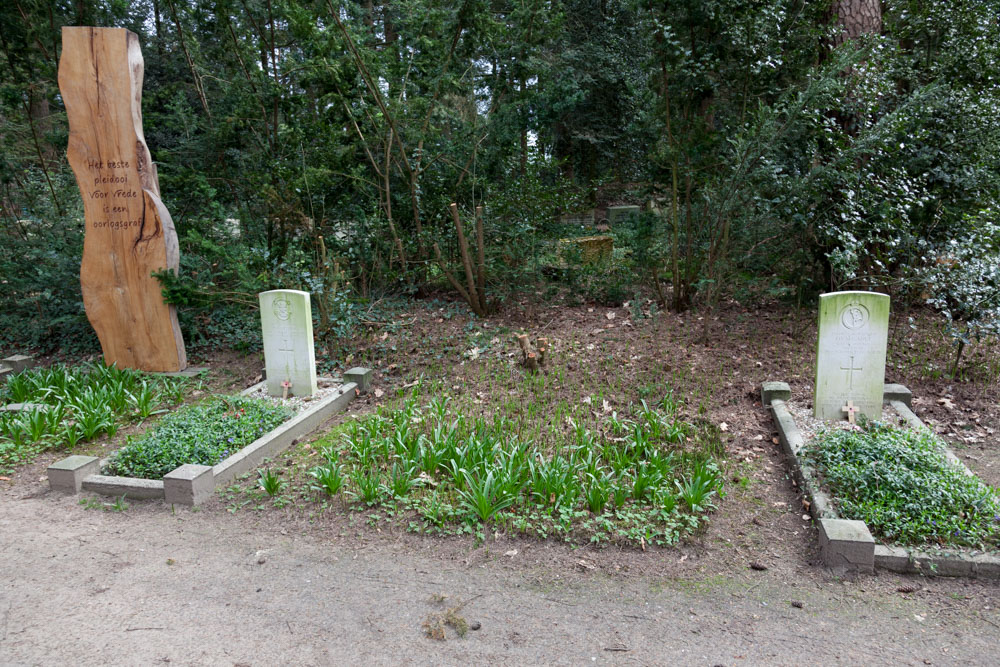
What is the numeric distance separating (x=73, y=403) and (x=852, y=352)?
20.9 feet

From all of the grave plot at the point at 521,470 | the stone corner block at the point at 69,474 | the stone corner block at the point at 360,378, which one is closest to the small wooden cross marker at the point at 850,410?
the grave plot at the point at 521,470

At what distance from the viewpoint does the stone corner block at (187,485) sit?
4.19m

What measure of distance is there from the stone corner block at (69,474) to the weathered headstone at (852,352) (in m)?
5.24

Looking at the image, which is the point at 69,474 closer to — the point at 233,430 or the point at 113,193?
the point at 233,430

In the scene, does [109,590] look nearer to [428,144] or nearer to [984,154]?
[428,144]

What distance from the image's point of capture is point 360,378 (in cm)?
627

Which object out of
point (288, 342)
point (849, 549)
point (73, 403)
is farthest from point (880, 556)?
point (73, 403)

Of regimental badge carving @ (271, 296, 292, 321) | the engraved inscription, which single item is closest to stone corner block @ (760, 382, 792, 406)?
regimental badge carving @ (271, 296, 292, 321)

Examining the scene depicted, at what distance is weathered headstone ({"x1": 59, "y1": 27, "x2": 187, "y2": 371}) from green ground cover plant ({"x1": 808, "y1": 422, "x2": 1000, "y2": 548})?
20.5ft

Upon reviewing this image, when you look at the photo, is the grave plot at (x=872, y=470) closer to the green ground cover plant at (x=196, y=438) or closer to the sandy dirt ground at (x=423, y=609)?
the sandy dirt ground at (x=423, y=609)

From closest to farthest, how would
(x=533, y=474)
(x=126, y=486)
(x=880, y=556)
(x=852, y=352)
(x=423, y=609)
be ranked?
(x=423, y=609)
(x=880, y=556)
(x=533, y=474)
(x=126, y=486)
(x=852, y=352)

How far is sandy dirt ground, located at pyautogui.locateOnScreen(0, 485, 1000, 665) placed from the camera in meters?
2.77

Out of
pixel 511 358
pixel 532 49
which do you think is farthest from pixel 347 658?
pixel 532 49

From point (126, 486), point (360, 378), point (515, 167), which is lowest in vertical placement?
point (126, 486)
